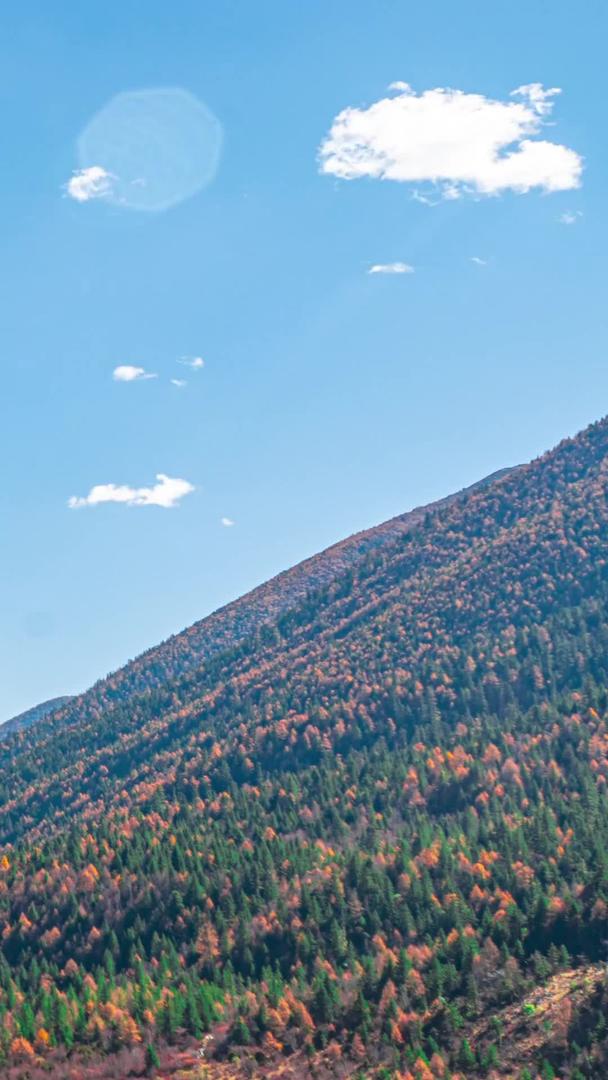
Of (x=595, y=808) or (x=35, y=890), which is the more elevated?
(x=35, y=890)

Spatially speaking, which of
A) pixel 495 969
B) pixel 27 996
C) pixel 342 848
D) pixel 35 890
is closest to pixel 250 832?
pixel 342 848

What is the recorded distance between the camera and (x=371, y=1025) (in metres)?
102

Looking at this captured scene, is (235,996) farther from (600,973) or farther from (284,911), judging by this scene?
(600,973)

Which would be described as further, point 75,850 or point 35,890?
point 75,850

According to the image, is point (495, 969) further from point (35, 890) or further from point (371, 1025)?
point (35, 890)

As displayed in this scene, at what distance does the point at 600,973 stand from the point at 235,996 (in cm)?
3602

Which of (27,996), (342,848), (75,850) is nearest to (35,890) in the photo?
(75,850)

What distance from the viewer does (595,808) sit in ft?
455

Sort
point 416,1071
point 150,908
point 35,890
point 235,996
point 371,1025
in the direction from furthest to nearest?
point 35,890 < point 150,908 < point 235,996 < point 371,1025 < point 416,1071

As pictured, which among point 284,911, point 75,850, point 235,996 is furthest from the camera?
point 75,850

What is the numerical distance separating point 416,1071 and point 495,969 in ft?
57.0

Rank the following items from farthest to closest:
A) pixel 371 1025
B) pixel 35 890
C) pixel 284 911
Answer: pixel 35 890 < pixel 284 911 < pixel 371 1025

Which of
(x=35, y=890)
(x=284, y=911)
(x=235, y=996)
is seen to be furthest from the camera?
(x=35, y=890)

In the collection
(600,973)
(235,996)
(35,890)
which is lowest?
(600,973)
